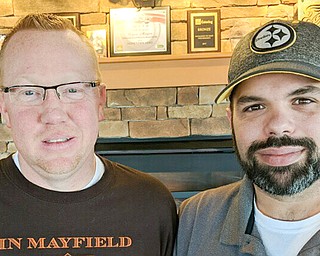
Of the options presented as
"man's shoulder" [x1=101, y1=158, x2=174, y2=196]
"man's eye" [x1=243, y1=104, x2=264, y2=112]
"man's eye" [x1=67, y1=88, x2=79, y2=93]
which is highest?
"man's eye" [x1=67, y1=88, x2=79, y2=93]

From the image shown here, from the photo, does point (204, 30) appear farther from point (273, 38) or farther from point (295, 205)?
point (295, 205)

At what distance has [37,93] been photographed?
133cm

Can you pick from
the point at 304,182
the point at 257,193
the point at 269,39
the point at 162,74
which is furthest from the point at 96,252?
the point at 162,74

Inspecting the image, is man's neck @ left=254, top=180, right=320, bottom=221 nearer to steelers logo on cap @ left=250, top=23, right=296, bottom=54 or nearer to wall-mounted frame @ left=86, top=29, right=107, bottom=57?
steelers logo on cap @ left=250, top=23, right=296, bottom=54

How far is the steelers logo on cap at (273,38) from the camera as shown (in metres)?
1.21

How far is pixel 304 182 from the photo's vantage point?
3.98 feet

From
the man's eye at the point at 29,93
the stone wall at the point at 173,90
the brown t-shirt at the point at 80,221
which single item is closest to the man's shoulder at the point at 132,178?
the brown t-shirt at the point at 80,221

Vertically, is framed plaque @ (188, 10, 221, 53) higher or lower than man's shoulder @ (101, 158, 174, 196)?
higher

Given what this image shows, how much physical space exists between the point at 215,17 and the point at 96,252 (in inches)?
77.8

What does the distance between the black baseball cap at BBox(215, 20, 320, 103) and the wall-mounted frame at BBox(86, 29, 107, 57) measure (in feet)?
6.07

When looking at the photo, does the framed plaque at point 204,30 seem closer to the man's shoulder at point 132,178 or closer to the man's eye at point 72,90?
the man's shoulder at point 132,178

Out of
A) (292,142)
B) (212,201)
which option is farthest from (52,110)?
(292,142)

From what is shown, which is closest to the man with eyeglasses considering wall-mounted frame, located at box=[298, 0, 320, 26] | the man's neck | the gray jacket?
the gray jacket

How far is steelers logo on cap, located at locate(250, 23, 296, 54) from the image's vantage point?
47.7 inches
